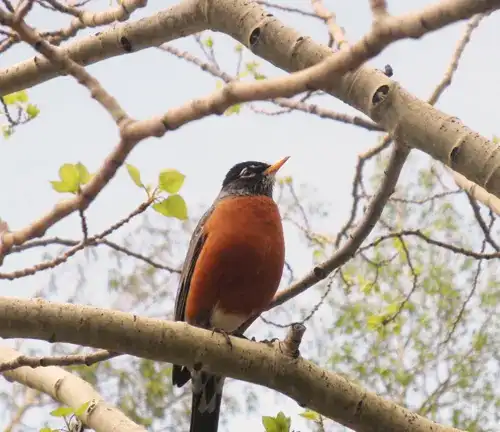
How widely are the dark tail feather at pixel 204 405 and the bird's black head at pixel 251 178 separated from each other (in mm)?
1248

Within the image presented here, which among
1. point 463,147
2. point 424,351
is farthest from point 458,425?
point 463,147

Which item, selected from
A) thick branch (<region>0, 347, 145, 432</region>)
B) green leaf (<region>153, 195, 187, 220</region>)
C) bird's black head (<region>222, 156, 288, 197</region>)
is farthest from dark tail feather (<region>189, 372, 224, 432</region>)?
green leaf (<region>153, 195, 187, 220</region>)

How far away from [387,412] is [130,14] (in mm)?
2027

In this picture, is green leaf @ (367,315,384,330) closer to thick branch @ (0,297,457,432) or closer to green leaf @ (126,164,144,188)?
thick branch @ (0,297,457,432)

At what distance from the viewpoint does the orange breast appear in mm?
3531

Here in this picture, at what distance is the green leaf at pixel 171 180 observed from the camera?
2350 millimetres

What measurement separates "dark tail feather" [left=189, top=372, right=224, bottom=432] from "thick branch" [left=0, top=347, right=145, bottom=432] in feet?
1.89

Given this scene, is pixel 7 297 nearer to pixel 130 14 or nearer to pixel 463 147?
pixel 463 147

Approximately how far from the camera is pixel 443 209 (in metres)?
9.43

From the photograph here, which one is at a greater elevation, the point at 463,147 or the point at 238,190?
the point at 238,190

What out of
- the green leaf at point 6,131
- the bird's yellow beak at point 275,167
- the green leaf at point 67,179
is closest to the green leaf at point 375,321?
the bird's yellow beak at point 275,167

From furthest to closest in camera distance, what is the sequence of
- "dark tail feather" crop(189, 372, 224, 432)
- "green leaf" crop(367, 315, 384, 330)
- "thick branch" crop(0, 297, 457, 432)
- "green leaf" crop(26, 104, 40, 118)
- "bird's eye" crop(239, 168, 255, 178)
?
"bird's eye" crop(239, 168, 255, 178)
"green leaf" crop(367, 315, 384, 330)
"green leaf" crop(26, 104, 40, 118)
"dark tail feather" crop(189, 372, 224, 432)
"thick branch" crop(0, 297, 457, 432)

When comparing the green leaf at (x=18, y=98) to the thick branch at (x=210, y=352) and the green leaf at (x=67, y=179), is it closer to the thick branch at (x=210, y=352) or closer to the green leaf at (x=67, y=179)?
the green leaf at (x=67, y=179)

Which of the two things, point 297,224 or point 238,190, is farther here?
point 297,224
